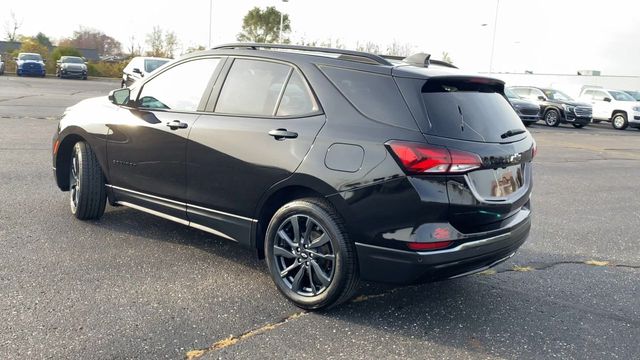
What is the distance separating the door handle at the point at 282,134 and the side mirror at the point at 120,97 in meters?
1.83

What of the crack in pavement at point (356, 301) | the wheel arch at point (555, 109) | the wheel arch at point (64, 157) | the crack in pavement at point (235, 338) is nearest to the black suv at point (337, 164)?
the crack in pavement at point (235, 338)

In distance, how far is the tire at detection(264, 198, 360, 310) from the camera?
3.46m

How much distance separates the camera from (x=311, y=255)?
3631 millimetres

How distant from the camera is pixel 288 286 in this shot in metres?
3.76

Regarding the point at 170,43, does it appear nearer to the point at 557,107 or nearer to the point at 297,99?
the point at 557,107

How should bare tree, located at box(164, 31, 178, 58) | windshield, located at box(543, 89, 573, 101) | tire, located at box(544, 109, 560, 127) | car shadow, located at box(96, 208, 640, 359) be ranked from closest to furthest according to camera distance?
1. car shadow, located at box(96, 208, 640, 359)
2. tire, located at box(544, 109, 560, 127)
3. windshield, located at box(543, 89, 573, 101)
4. bare tree, located at box(164, 31, 178, 58)

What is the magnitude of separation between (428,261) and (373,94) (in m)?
1.08

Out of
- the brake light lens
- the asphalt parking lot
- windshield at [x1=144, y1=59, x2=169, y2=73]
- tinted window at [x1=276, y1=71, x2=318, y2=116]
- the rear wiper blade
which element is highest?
windshield at [x1=144, y1=59, x2=169, y2=73]

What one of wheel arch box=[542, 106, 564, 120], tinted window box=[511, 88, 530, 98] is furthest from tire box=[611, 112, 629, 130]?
tinted window box=[511, 88, 530, 98]

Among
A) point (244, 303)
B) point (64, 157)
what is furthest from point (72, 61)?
point (244, 303)

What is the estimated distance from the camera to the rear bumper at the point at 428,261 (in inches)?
128

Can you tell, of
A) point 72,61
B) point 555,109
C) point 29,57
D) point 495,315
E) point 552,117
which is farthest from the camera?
point 72,61

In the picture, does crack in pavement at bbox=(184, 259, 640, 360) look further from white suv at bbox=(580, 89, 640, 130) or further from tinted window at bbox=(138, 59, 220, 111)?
white suv at bbox=(580, 89, 640, 130)

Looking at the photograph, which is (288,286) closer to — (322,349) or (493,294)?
(322,349)
